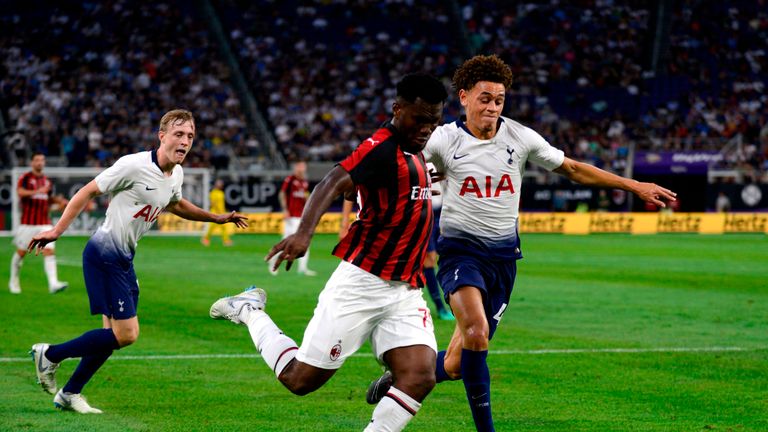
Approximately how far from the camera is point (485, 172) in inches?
296

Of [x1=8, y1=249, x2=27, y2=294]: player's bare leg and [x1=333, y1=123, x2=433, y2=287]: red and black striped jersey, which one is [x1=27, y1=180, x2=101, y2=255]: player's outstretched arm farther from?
[x1=8, y1=249, x2=27, y2=294]: player's bare leg

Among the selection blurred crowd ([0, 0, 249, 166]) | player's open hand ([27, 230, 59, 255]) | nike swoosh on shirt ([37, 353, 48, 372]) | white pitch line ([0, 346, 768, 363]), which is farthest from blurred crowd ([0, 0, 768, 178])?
player's open hand ([27, 230, 59, 255])

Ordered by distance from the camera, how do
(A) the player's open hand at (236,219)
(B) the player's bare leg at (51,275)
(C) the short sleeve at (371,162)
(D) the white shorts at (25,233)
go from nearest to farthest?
(C) the short sleeve at (371,162) < (A) the player's open hand at (236,219) < (B) the player's bare leg at (51,275) < (D) the white shorts at (25,233)

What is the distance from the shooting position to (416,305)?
6.20m

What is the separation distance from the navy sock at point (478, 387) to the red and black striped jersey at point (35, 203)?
512 inches

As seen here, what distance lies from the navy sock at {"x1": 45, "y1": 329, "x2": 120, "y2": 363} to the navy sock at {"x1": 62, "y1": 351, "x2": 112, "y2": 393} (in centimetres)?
4

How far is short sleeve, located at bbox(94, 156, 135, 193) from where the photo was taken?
26.3 feet

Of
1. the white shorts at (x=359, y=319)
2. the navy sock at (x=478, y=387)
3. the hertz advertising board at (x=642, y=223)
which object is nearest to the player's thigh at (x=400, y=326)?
the white shorts at (x=359, y=319)

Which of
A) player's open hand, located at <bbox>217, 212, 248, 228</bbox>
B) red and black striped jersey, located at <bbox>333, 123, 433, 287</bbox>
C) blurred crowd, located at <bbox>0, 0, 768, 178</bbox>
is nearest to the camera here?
red and black striped jersey, located at <bbox>333, 123, 433, 287</bbox>

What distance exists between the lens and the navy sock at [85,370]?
8125mm

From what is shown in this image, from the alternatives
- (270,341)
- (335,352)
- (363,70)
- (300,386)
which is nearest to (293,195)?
(270,341)

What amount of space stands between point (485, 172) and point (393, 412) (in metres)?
2.19

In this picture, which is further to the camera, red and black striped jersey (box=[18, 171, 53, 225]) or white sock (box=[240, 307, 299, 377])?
red and black striped jersey (box=[18, 171, 53, 225])

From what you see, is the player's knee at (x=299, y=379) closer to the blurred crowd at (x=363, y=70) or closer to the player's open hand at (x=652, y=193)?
the player's open hand at (x=652, y=193)
